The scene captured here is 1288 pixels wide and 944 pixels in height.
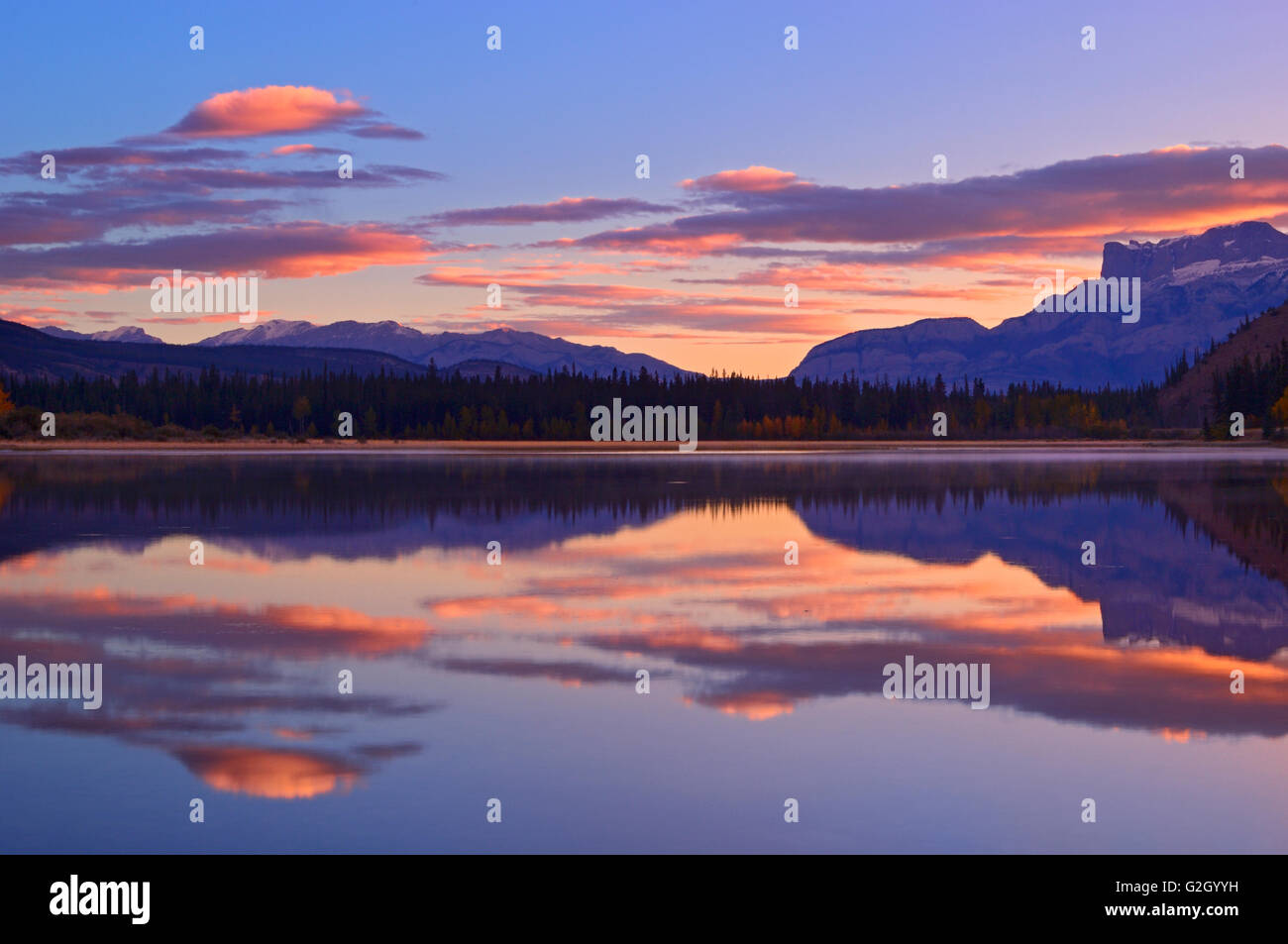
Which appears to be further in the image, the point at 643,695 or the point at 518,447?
the point at 518,447

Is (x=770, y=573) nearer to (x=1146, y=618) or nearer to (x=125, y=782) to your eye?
(x=1146, y=618)

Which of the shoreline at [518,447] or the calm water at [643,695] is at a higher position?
the shoreline at [518,447]

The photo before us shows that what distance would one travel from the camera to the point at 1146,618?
19.5 meters

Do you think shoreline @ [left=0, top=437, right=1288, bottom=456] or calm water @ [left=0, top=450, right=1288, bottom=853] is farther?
shoreline @ [left=0, top=437, right=1288, bottom=456]

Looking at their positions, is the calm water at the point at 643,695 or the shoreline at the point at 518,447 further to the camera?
the shoreline at the point at 518,447

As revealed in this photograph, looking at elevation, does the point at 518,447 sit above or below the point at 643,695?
above

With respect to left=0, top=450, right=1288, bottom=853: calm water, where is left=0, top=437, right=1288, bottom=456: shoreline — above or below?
above

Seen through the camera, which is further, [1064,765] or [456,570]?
[456,570]

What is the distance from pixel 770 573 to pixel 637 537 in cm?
698

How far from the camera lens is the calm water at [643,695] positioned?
10.0 m

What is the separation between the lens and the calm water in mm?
10031

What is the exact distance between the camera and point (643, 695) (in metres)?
14.2
